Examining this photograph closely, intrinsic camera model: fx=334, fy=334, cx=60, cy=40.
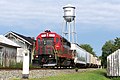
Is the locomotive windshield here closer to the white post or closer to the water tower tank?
the white post

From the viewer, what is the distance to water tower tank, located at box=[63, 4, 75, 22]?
65312 millimetres

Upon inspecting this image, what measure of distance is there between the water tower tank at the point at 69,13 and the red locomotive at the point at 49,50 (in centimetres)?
3098

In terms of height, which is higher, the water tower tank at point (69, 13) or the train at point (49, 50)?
the water tower tank at point (69, 13)

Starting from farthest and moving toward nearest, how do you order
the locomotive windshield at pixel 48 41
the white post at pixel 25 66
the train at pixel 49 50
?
the locomotive windshield at pixel 48 41
the train at pixel 49 50
the white post at pixel 25 66

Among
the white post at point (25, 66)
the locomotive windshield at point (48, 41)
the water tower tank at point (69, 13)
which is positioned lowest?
the white post at point (25, 66)

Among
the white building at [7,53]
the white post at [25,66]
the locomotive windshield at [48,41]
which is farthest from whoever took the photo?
the white building at [7,53]

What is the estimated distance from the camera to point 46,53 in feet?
106

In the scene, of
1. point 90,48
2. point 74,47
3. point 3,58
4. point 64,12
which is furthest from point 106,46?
point 3,58

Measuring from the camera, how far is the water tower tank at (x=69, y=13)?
65.3 meters

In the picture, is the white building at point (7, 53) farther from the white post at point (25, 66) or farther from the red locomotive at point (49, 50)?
the white post at point (25, 66)

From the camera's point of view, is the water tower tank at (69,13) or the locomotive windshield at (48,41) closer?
the locomotive windshield at (48,41)

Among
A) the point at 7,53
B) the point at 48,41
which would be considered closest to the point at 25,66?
the point at 48,41

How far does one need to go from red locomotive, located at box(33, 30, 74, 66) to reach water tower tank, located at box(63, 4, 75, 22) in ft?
102

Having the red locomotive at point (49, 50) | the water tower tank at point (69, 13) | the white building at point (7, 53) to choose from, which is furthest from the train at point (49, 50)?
the water tower tank at point (69, 13)
